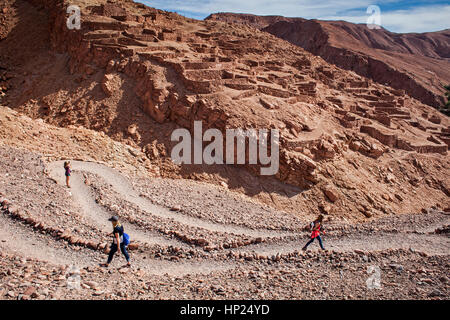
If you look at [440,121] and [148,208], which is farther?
[440,121]

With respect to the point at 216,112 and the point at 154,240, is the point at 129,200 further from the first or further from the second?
the point at 216,112

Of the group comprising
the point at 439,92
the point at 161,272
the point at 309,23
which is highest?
the point at 309,23

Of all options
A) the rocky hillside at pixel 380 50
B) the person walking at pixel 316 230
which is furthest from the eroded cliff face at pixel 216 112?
the rocky hillside at pixel 380 50

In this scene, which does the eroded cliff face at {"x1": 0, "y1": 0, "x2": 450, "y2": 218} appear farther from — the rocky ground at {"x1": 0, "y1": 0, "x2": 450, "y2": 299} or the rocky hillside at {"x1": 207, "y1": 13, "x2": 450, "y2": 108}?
the rocky hillside at {"x1": 207, "y1": 13, "x2": 450, "y2": 108}

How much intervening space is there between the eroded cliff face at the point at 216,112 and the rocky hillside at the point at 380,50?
84.4ft

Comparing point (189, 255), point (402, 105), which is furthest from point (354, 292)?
point (402, 105)

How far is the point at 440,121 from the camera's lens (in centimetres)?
3197

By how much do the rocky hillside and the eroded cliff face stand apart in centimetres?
2572

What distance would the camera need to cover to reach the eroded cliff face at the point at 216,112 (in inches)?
640

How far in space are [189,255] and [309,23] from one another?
249 ft

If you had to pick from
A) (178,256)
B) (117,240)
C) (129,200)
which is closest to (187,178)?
(129,200)

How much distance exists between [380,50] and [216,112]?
211ft
